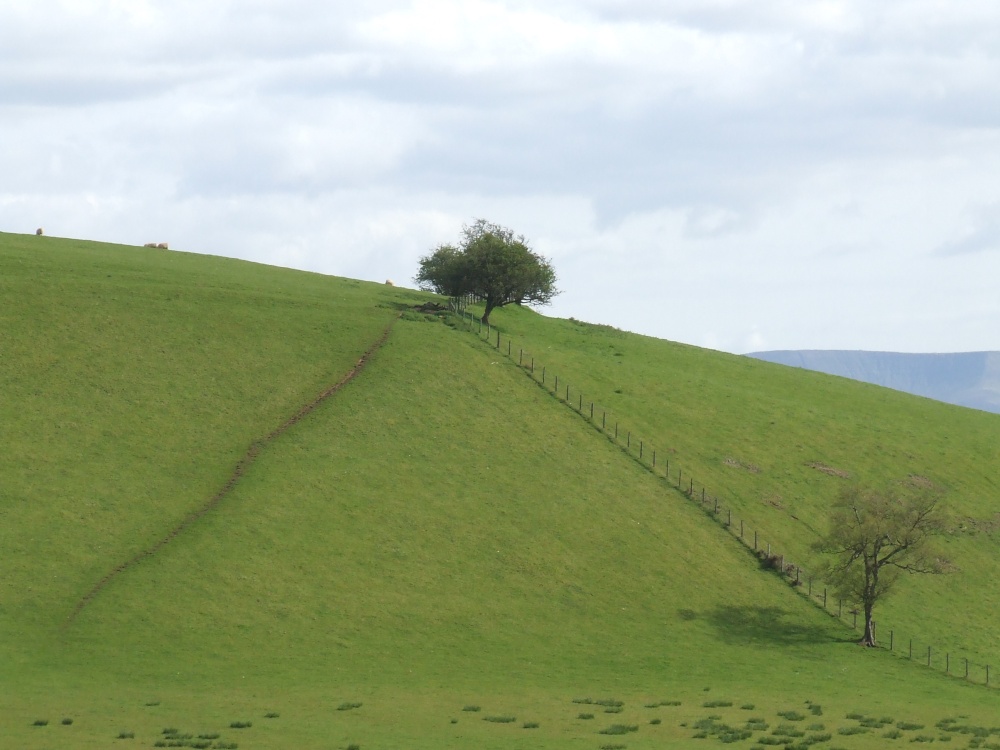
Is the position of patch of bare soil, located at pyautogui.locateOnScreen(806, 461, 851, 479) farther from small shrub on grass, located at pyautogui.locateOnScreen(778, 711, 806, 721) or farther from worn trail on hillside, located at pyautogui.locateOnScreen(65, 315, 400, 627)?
small shrub on grass, located at pyautogui.locateOnScreen(778, 711, 806, 721)

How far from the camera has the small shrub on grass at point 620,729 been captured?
140ft

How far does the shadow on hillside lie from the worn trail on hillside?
28.4 meters

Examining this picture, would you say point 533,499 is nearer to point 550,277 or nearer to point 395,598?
point 395,598

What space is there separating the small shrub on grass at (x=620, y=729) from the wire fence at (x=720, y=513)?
27076mm

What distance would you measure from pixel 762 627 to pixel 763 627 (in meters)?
0.09

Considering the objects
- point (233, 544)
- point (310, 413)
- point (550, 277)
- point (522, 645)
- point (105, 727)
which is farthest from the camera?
point (550, 277)

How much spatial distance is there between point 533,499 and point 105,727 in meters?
37.0

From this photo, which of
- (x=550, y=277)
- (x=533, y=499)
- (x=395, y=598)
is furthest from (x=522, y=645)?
(x=550, y=277)

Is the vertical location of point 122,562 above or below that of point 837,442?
below

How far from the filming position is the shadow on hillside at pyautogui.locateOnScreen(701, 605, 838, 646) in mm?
64375

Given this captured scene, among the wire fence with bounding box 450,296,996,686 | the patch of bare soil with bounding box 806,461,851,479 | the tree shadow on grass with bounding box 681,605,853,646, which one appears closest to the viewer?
the tree shadow on grass with bounding box 681,605,853,646

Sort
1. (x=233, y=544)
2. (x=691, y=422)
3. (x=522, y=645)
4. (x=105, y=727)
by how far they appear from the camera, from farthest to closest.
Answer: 1. (x=691, y=422)
2. (x=233, y=544)
3. (x=522, y=645)
4. (x=105, y=727)

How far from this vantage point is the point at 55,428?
71812mm

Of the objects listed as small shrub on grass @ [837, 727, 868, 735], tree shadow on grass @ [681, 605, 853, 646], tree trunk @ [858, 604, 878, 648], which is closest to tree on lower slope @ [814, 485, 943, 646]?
tree trunk @ [858, 604, 878, 648]
